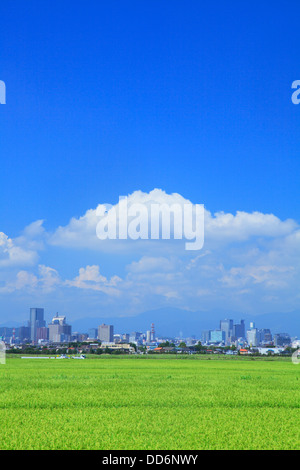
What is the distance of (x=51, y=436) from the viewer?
33.4 feet

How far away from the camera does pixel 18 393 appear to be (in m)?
18.0

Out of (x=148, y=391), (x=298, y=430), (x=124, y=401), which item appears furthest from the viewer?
(x=148, y=391)

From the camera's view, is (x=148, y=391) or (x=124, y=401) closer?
(x=124, y=401)

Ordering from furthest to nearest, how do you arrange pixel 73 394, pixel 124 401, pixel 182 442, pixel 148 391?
pixel 148 391, pixel 73 394, pixel 124 401, pixel 182 442

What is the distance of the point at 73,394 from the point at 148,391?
3068 mm

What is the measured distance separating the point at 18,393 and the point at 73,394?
2156 mm

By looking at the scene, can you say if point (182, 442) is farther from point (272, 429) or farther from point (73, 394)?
point (73, 394)

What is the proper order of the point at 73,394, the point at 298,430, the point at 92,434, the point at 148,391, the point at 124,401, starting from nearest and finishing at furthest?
1. the point at 92,434
2. the point at 298,430
3. the point at 124,401
4. the point at 73,394
5. the point at 148,391

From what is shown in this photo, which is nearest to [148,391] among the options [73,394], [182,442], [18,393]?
[73,394]
